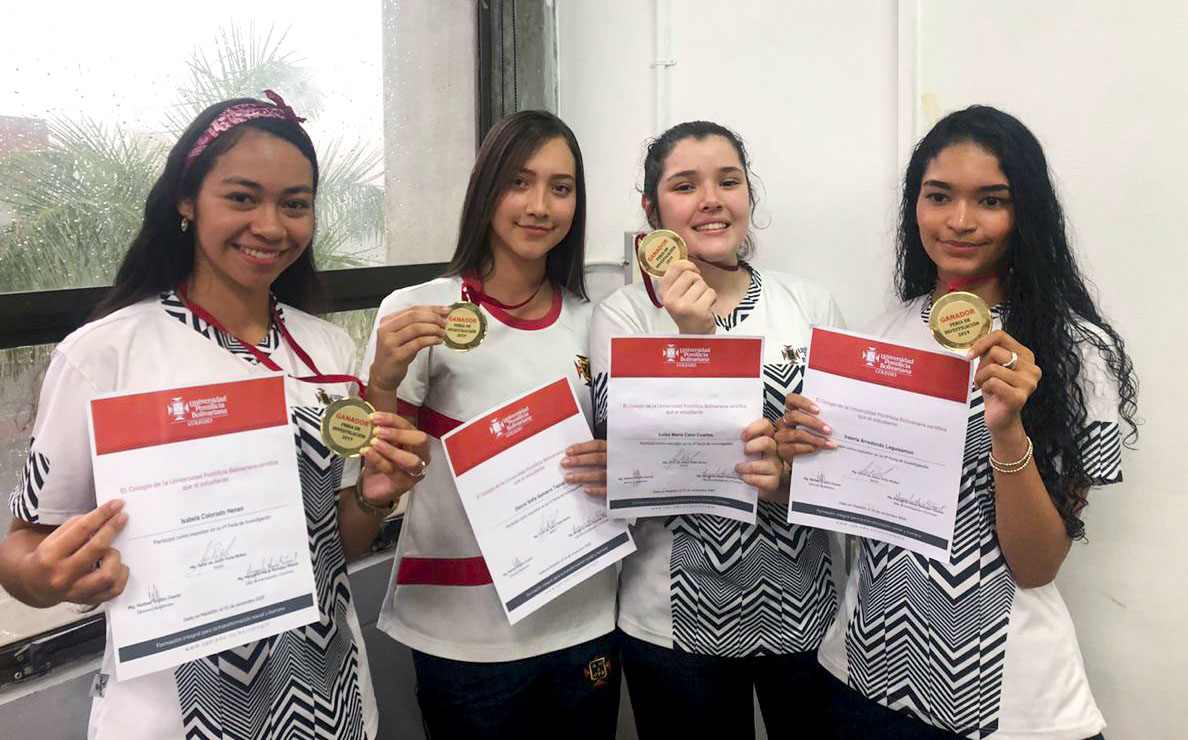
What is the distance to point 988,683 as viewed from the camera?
122 cm

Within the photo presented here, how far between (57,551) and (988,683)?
1441 millimetres

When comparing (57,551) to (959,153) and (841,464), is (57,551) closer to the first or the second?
(841,464)

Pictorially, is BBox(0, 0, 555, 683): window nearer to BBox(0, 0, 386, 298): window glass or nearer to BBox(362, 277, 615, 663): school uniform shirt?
BBox(0, 0, 386, 298): window glass

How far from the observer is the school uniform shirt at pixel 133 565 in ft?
3.57

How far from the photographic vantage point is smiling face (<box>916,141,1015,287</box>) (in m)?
1.31

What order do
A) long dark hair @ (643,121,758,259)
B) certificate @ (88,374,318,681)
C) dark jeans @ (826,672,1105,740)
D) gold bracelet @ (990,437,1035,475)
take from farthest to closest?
1. long dark hair @ (643,121,758,259)
2. dark jeans @ (826,672,1105,740)
3. gold bracelet @ (990,437,1035,475)
4. certificate @ (88,374,318,681)

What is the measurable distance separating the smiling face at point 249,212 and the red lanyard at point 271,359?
0.20ft

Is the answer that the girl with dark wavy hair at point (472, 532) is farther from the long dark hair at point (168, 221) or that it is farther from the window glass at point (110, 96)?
the window glass at point (110, 96)
